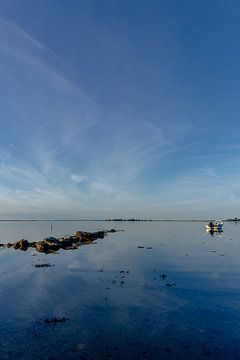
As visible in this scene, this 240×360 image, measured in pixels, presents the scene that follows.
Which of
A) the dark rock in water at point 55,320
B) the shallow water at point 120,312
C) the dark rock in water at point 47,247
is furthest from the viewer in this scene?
the dark rock in water at point 47,247

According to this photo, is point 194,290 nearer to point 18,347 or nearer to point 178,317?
point 178,317

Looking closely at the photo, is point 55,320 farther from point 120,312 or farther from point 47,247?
point 47,247

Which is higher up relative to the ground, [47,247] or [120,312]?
[47,247]

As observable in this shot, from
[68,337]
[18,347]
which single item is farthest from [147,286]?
[18,347]

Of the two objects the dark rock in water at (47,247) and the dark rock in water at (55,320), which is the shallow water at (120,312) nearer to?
the dark rock in water at (55,320)

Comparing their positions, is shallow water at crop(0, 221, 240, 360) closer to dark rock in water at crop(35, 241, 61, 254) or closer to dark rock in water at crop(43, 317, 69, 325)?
dark rock in water at crop(43, 317, 69, 325)

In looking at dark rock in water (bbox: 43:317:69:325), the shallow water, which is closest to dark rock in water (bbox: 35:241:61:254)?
the shallow water

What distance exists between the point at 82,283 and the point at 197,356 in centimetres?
1933

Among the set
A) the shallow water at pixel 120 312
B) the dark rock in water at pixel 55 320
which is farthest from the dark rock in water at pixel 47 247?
the dark rock in water at pixel 55 320

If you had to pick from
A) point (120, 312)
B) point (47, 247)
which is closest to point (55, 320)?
point (120, 312)

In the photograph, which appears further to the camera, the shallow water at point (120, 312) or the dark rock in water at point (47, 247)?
the dark rock in water at point (47, 247)

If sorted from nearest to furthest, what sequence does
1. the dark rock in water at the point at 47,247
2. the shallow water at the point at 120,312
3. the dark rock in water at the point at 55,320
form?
the shallow water at the point at 120,312, the dark rock in water at the point at 55,320, the dark rock in water at the point at 47,247

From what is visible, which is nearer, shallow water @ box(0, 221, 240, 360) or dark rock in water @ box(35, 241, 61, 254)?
shallow water @ box(0, 221, 240, 360)

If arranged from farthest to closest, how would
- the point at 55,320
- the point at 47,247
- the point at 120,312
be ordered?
the point at 47,247, the point at 120,312, the point at 55,320
